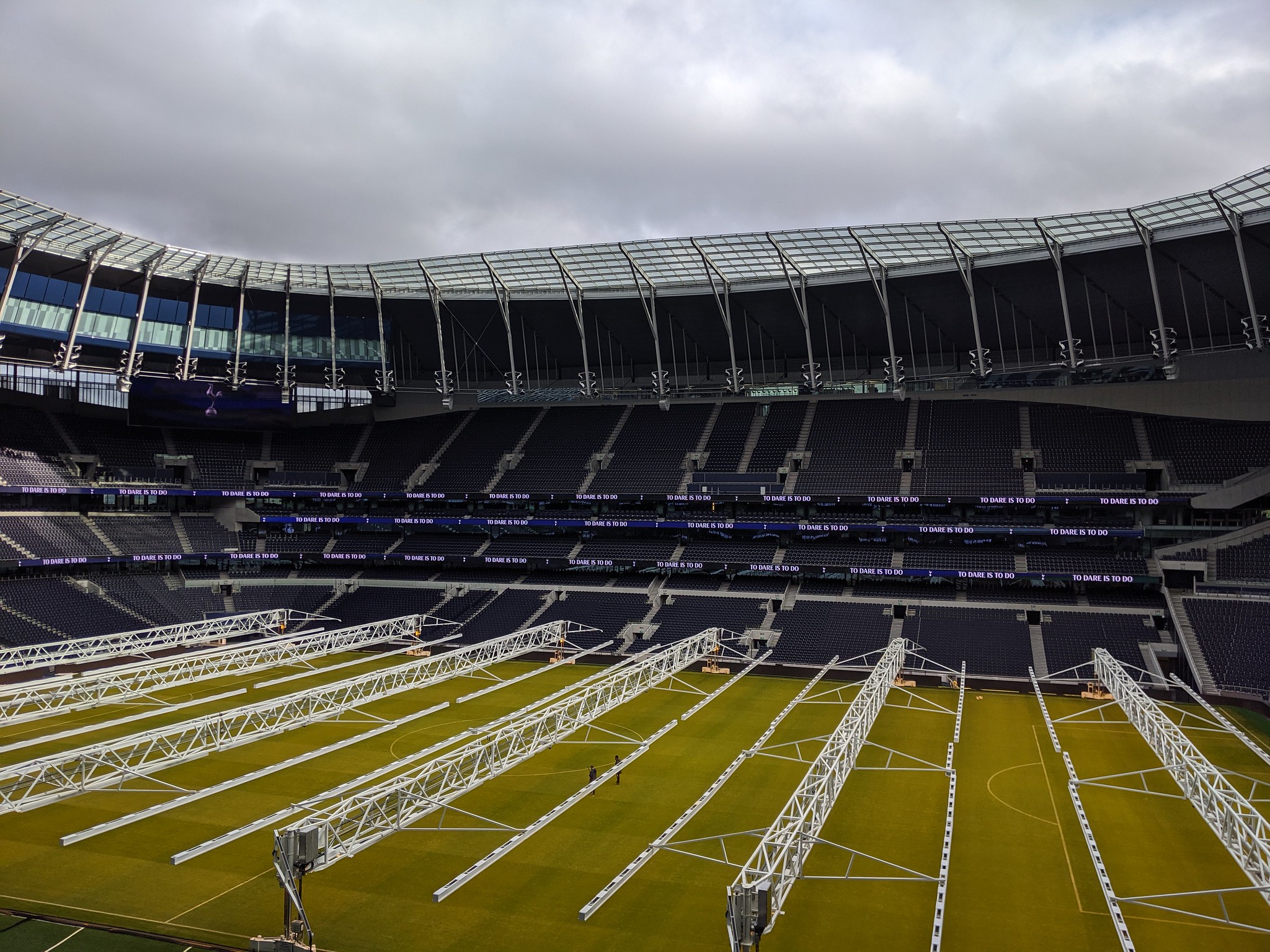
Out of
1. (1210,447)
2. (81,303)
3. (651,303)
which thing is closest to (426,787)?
(651,303)

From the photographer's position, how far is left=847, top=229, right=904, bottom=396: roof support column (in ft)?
175

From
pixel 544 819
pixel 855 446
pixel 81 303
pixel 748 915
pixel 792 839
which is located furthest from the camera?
pixel 855 446

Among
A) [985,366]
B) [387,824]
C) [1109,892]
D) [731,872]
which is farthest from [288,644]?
[985,366]

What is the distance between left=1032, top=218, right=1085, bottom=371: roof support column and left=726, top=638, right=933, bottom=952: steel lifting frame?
28.8 m

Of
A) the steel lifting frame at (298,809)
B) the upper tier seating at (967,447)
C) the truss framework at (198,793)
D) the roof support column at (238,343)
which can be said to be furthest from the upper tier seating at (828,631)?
the roof support column at (238,343)

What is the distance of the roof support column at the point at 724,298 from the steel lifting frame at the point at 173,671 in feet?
79.7

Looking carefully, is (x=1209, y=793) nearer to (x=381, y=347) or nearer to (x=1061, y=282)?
(x=1061, y=282)

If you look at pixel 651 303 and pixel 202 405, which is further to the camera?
pixel 202 405

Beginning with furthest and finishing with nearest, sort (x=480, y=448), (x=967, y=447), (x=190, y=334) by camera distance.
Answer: (x=480, y=448), (x=190, y=334), (x=967, y=447)

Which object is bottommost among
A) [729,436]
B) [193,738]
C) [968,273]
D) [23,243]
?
[193,738]

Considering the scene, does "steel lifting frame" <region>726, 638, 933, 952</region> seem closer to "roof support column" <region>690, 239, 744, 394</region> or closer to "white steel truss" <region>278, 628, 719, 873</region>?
"white steel truss" <region>278, 628, 719, 873</region>

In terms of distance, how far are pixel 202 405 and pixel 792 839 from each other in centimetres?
6027

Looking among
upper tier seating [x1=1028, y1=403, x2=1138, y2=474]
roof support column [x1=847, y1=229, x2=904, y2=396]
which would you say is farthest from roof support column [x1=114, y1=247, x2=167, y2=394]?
upper tier seating [x1=1028, y1=403, x2=1138, y2=474]

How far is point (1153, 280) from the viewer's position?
47.8 metres
